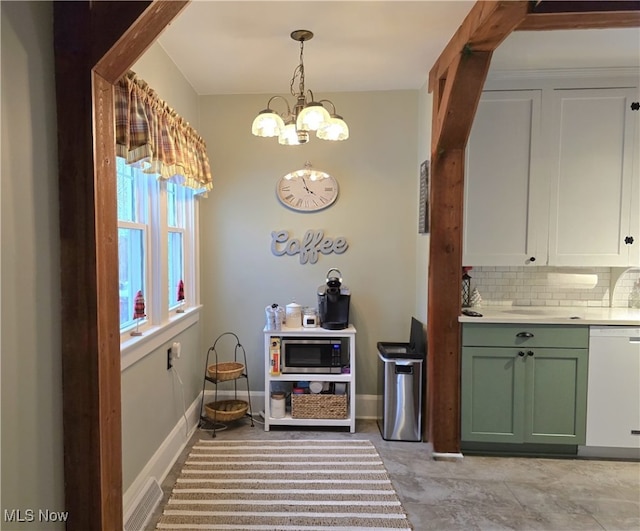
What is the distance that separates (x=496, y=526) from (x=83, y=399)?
2.00 metres

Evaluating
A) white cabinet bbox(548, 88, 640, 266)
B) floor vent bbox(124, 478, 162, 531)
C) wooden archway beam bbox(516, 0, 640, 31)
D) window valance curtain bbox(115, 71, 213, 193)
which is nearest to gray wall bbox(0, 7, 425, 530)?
window valance curtain bbox(115, 71, 213, 193)

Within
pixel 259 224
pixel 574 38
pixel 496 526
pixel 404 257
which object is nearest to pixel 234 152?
pixel 259 224

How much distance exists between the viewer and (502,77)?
286cm

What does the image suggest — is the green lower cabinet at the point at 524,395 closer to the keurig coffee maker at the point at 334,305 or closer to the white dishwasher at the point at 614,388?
the white dishwasher at the point at 614,388

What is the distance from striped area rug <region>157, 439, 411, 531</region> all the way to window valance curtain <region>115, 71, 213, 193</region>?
177 centimetres

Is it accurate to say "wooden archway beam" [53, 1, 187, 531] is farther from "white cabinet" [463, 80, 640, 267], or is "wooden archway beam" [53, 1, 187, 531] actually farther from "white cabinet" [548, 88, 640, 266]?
"white cabinet" [548, 88, 640, 266]

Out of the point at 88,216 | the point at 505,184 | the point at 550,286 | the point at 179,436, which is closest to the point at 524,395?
the point at 550,286

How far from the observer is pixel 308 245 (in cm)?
349

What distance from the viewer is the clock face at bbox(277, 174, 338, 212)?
344 cm

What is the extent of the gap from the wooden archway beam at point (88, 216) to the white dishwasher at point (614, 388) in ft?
9.26

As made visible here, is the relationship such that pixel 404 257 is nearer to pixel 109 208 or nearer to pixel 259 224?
pixel 259 224

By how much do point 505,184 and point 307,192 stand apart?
4.88 feet

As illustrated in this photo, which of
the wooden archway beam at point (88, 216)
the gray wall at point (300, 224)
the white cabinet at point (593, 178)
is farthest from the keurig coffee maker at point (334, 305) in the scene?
the wooden archway beam at point (88, 216)

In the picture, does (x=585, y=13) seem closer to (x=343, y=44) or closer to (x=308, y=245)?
(x=343, y=44)
